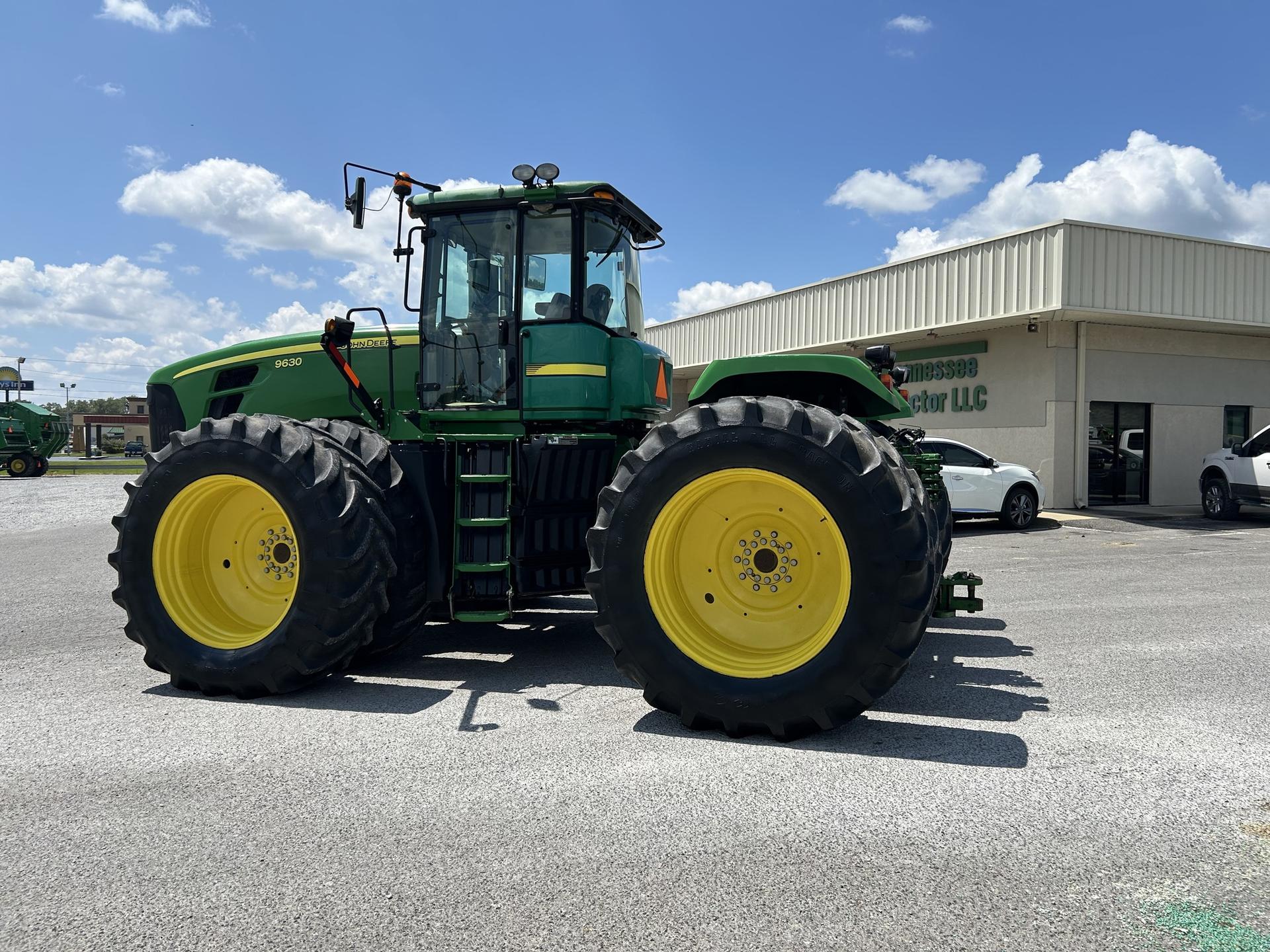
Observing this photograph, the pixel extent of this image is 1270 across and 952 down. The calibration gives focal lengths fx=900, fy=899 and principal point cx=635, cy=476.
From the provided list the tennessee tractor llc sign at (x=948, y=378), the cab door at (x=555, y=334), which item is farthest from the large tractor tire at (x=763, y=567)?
the tennessee tractor llc sign at (x=948, y=378)

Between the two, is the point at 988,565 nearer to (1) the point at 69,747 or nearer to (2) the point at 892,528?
(2) the point at 892,528

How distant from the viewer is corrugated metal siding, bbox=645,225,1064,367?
54.9 feet

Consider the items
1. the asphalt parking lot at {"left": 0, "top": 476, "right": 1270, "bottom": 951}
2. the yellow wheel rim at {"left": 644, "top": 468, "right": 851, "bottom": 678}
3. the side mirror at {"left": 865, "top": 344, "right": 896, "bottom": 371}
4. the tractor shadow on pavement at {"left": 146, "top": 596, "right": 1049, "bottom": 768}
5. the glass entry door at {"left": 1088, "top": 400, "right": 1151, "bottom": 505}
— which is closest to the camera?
the asphalt parking lot at {"left": 0, "top": 476, "right": 1270, "bottom": 951}

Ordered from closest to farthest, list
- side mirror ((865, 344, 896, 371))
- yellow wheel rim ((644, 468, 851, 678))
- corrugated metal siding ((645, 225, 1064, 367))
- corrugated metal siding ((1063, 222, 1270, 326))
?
1. yellow wheel rim ((644, 468, 851, 678))
2. side mirror ((865, 344, 896, 371))
3. corrugated metal siding ((1063, 222, 1270, 326))
4. corrugated metal siding ((645, 225, 1064, 367))

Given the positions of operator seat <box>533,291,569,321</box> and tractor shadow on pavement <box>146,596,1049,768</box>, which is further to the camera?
operator seat <box>533,291,569,321</box>

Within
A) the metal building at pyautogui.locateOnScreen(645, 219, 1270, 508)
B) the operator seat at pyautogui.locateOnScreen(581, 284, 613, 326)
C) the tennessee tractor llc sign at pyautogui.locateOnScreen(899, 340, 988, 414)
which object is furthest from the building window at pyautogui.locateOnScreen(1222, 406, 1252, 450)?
the operator seat at pyautogui.locateOnScreen(581, 284, 613, 326)

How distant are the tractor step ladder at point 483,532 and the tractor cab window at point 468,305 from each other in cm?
53

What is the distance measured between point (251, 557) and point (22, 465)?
33633 millimetres

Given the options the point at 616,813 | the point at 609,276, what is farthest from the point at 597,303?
the point at 616,813

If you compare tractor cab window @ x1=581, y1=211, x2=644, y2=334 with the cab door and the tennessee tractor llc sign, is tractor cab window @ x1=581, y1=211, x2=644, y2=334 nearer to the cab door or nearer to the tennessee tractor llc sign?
the cab door

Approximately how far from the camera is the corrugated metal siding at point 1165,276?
16.4 metres

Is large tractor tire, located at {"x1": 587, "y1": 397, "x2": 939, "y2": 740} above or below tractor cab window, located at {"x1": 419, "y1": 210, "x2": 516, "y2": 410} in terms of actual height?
below

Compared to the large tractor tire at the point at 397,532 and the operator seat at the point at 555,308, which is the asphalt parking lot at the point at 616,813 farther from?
the operator seat at the point at 555,308

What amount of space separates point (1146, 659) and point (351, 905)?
5.19 metres
